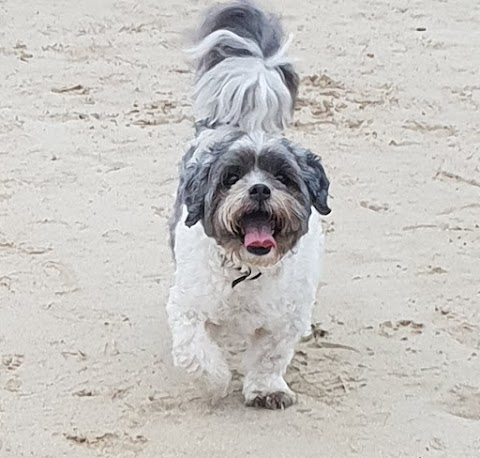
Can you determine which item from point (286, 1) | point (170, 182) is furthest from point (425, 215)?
point (286, 1)

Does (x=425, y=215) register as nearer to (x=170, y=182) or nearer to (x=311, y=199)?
(x=170, y=182)

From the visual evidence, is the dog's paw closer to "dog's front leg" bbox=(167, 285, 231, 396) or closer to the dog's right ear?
"dog's front leg" bbox=(167, 285, 231, 396)

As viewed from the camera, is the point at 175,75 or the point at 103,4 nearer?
the point at 175,75

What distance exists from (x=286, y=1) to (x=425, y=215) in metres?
4.24

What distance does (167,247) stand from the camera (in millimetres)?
5848

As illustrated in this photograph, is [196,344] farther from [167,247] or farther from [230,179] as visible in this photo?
[167,247]

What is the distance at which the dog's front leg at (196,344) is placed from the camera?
181 inches

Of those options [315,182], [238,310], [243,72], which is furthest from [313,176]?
[243,72]

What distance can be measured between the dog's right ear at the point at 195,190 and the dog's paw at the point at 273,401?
64cm

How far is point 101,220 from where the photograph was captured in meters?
6.14

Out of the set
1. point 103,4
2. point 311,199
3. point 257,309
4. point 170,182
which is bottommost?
point 103,4

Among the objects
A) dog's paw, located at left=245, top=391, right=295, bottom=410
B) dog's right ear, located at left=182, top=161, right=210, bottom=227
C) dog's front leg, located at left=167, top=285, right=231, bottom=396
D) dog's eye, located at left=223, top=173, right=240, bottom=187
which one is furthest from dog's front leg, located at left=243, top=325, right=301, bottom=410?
dog's eye, located at left=223, top=173, right=240, bottom=187

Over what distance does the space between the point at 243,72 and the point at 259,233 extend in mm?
819

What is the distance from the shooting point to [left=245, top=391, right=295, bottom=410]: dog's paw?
466cm
